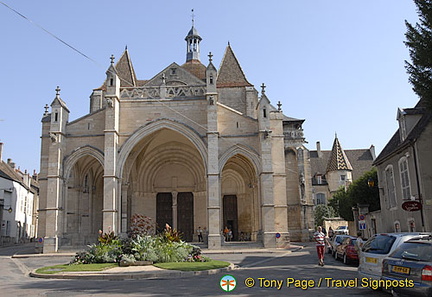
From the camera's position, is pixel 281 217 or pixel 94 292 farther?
pixel 281 217

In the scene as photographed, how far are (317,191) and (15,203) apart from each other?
3369 cm

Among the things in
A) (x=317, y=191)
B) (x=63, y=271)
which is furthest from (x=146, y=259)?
(x=317, y=191)

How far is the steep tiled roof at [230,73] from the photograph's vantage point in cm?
3338

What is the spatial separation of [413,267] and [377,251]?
1.89 meters

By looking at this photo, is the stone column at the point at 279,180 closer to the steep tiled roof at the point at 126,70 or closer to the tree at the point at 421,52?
the steep tiled roof at the point at 126,70

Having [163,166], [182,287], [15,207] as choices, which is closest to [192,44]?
[163,166]

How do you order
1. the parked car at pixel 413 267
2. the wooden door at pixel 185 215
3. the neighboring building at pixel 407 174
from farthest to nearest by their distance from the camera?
the wooden door at pixel 185 215 < the neighboring building at pixel 407 174 < the parked car at pixel 413 267

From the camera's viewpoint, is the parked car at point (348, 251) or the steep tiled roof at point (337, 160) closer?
the parked car at point (348, 251)

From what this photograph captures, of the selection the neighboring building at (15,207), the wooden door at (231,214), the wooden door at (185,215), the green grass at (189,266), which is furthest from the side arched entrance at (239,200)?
the neighboring building at (15,207)

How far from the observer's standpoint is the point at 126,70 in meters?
33.5

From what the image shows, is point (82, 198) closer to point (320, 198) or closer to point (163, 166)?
point (163, 166)

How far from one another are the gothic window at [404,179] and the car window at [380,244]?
31.9ft

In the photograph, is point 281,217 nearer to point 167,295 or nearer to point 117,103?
point 117,103

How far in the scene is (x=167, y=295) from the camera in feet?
26.5
